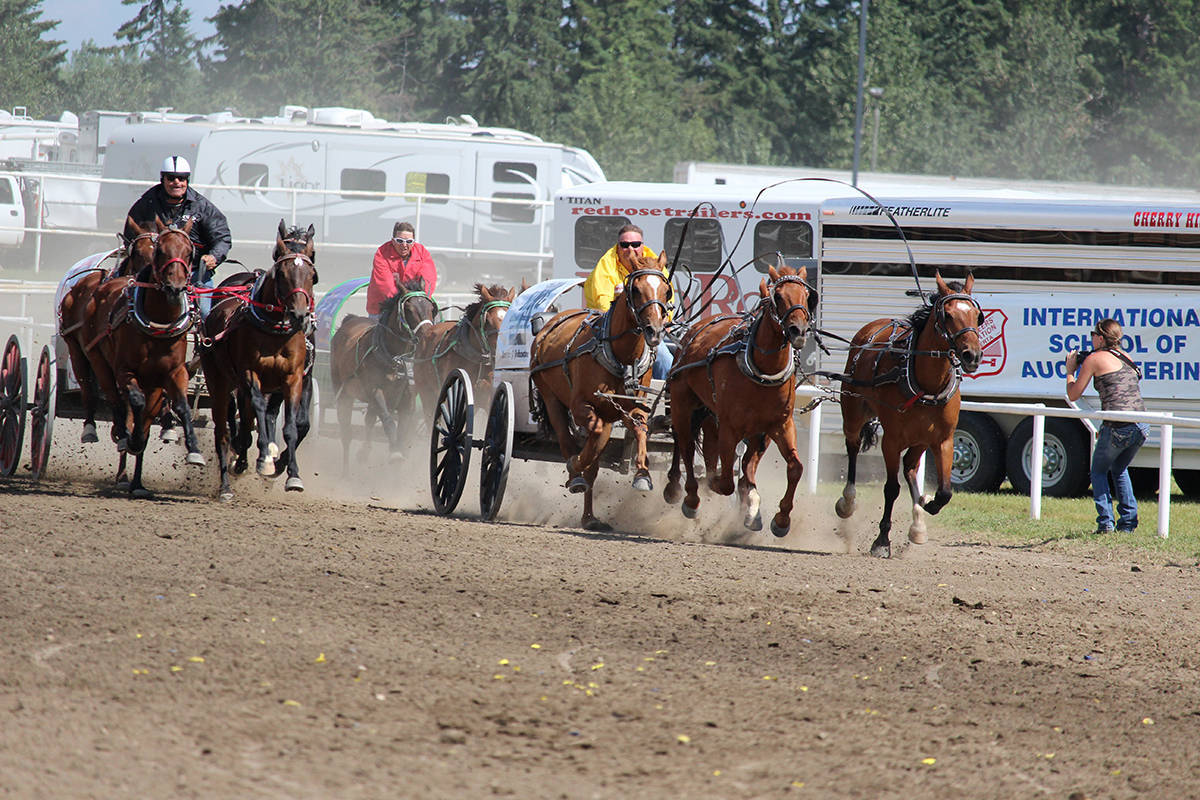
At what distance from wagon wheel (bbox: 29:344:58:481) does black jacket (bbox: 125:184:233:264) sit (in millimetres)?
1508

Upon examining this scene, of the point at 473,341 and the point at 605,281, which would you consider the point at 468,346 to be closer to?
the point at 473,341

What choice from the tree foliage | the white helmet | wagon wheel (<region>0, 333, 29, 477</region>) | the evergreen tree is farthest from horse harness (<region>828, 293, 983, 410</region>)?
the evergreen tree

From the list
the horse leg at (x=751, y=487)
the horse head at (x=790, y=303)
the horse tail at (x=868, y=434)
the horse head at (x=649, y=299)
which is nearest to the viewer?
the horse head at (x=790, y=303)

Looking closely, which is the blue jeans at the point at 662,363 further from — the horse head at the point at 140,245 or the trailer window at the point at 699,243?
the trailer window at the point at 699,243

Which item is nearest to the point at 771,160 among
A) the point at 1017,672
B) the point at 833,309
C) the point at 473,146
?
the point at 473,146

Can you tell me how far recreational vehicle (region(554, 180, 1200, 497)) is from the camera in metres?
14.7

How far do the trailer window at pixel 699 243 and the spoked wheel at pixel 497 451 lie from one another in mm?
7445

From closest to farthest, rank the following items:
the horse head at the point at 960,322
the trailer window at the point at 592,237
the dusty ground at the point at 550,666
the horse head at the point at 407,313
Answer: the dusty ground at the point at 550,666
the horse head at the point at 960,322
the horse head at the point at 407,313
the trailer window at the point at 592,237

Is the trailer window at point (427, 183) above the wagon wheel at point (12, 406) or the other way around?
above

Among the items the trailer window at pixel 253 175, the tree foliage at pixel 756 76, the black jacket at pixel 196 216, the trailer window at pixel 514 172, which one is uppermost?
the tree foliage at pixel 756 76

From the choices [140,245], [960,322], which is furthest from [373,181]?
[960,322]

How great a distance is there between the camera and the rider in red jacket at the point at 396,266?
49.3 ft

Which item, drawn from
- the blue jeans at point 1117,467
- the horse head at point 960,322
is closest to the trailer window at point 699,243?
the blue jeans at point 1117,467

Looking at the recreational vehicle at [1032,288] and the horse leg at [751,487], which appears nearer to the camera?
the horse leg at [751,487]
